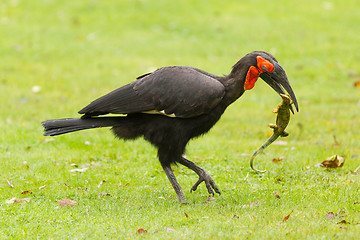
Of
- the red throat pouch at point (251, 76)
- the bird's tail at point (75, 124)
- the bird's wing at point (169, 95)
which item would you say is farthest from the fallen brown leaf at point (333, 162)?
the bird's tail at point (75, 124)

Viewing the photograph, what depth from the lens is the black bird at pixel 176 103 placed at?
17.8 feet

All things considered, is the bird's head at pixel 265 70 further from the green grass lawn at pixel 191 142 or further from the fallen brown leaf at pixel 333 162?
the fallen brown leaf at pixel 333 162

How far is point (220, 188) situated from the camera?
6176 mm

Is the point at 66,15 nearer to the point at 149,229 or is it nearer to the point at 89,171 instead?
the point at 89,171

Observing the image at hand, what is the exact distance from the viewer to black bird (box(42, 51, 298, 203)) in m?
5.43

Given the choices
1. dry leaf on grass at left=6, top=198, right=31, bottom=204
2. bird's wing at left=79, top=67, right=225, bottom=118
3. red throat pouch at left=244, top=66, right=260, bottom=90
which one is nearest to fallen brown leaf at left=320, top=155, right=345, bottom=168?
red throat pouch at left=244, top=66, right=260, bottom=90

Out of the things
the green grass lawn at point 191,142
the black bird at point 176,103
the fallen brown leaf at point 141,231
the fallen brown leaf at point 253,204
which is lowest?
the green grass lawn at point 191,142

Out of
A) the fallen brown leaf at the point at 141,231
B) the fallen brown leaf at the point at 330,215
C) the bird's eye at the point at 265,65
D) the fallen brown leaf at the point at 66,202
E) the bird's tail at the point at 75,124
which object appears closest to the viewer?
the fallen brown leaf at the point at 141,231

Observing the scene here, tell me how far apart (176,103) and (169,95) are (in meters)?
0.12

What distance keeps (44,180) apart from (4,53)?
27.5ft

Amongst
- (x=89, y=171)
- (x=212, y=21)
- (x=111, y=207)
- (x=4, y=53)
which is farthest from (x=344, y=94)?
(x=4, y=53)

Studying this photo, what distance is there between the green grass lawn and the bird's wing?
0.99 metres

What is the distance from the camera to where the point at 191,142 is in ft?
27.4

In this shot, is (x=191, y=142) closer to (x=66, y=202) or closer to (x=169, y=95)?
(x=169, y=95)
